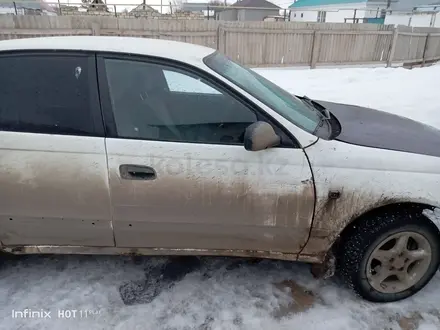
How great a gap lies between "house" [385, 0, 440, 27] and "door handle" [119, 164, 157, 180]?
32.3 meters

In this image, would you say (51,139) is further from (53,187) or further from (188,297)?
(188,297)

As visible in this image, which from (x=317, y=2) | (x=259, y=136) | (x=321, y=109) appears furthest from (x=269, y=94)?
(x=317, y=2)

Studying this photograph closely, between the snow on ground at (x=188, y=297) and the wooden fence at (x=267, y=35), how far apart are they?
991cm

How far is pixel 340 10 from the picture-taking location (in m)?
32.2

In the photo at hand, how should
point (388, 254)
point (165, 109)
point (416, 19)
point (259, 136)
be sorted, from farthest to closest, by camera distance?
point (416, 19), point (388, 254), point (165, 109), point (259, 136)

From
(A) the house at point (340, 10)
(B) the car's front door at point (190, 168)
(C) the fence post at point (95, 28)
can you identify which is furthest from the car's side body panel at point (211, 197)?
(A) the house at point (340, 10)

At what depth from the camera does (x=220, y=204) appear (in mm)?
2244

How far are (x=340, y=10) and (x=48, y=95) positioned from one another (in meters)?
35.1

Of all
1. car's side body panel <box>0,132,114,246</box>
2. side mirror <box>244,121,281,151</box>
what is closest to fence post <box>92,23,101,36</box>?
car's side body panel <box>0,132,114,246</box>

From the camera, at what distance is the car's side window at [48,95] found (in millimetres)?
2188

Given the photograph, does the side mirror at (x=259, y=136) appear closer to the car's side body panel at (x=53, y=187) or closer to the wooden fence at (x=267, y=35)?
the car's side body panel at (x=53, y=187)

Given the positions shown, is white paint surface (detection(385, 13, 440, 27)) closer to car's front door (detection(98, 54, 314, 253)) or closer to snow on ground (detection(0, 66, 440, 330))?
snow on ground (detection(0, 66, 440, 330))

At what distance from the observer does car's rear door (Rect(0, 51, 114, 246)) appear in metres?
2.16

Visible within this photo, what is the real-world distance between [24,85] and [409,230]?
2643 millimetres
